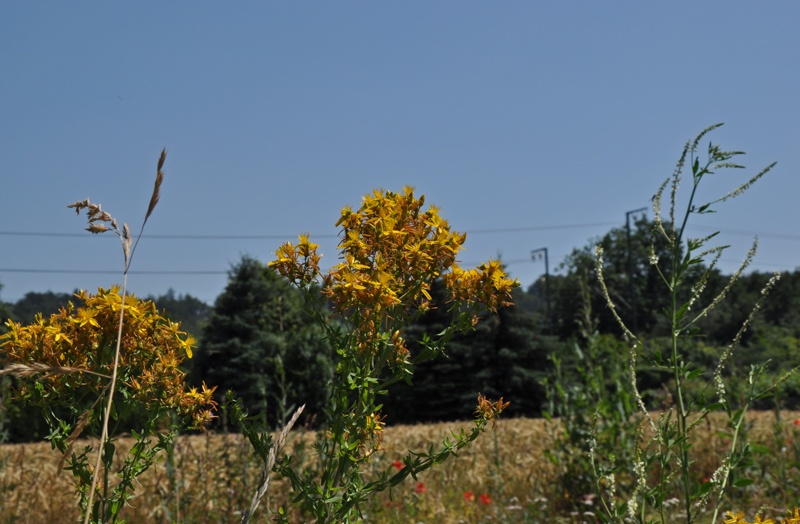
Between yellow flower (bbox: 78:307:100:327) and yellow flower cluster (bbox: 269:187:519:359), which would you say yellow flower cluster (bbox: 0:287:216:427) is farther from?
yellow flower cluster (bbox: 269:187:519:359)

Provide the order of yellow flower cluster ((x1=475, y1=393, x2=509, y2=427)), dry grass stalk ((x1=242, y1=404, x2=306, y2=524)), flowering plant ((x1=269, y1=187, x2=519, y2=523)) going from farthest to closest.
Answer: yellow flower cluster ((x1=475, y1=393, x2=509, y2=427)), flowering plant ((x1=269, y1=187, x2=519, y2=523)), dry grass stalk ((x1=242, y1=404, x2=306, y2=524))

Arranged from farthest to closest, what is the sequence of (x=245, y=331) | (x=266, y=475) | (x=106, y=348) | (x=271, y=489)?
1. (x=245, y=331)
2. (x=271, y=489)
3. (x=106, y=348)
4. (x=266, y=475)

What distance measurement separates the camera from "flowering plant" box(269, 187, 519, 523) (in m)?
1.53

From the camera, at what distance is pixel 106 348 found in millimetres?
1675

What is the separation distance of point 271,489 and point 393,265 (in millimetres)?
4484

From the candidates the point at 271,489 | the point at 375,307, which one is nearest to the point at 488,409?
the point at 375,307

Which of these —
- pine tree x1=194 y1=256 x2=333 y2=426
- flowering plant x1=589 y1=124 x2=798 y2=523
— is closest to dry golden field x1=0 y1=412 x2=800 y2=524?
flowering plant x1=589 y1=124 x2=798 y2=523

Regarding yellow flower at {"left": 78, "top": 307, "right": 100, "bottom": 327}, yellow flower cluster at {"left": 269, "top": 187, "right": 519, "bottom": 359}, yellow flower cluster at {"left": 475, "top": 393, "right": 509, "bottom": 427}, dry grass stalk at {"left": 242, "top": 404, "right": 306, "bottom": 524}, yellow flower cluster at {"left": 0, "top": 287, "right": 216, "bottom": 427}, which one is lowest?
dry grass stalk at {"left": 242, "top": 404, "right": 306, "bottom": 524}

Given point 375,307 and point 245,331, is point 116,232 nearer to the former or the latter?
point 375,307

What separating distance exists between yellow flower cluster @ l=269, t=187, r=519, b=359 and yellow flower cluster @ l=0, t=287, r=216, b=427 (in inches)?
14.9

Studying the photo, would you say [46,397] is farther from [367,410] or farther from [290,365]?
[290,365]

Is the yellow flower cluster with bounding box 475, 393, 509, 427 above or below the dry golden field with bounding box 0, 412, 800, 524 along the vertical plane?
above

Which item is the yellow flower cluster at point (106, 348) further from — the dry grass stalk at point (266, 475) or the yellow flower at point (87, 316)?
the dry grass stalk at point (266, 475)

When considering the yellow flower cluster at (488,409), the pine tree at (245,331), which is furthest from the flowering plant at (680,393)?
the pine tree at (245,331)
